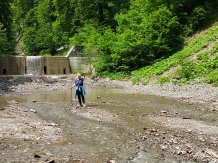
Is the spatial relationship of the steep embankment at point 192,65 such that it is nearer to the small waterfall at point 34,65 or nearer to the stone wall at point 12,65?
the small waterfall at point 34,65

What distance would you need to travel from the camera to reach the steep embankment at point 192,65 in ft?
77.0

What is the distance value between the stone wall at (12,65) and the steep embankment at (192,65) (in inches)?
666

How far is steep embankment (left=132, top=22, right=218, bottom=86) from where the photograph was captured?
77.0ft

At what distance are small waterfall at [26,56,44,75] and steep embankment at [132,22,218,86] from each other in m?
15.3

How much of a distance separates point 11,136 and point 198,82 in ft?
53.4

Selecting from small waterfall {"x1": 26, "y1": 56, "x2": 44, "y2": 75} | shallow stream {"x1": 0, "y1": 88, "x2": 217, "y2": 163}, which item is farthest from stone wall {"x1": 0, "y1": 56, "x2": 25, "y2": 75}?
shallow stream {"x1": 0, "y1": 88, "x2": 217, "y2": 163}

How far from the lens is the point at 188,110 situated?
15.8 metres

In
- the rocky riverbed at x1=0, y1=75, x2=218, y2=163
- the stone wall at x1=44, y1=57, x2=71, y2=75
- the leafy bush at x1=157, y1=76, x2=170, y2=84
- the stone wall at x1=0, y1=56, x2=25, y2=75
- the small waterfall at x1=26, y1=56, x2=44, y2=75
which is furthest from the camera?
the stone wall at x1=44, y1=57, x2=71, y2=75

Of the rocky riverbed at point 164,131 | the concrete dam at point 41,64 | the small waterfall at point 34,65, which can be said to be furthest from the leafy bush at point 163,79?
the small waterfall at point 34,65

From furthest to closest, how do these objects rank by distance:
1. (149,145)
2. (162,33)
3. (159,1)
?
(159,1)
(162,33)
(149,145)

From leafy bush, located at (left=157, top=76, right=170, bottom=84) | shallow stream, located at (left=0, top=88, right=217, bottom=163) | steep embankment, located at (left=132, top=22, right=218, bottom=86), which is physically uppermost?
steep embankment, located at (left=132, top=22, right=218, bottom=86)

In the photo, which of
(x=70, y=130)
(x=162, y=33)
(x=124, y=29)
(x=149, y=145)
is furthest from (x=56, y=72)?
(x=149, y=145)

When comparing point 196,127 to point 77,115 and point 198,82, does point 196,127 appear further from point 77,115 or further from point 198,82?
point 198,82

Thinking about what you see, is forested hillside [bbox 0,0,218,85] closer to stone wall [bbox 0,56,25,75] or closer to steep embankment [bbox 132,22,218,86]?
steep embankment [bbox 132,22,218,86]
